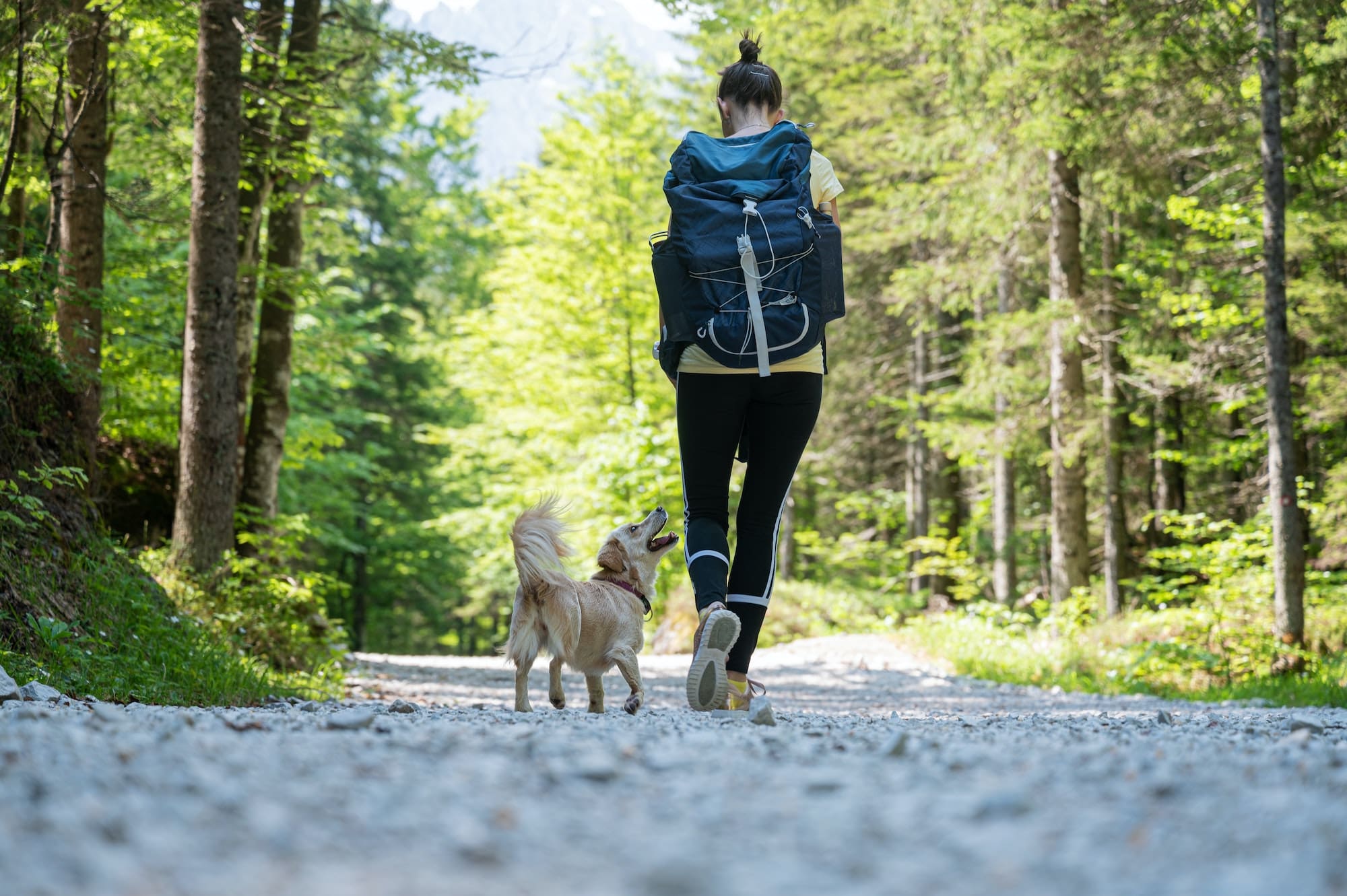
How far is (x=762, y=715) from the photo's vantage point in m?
3.66

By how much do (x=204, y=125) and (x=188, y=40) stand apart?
9.25ft

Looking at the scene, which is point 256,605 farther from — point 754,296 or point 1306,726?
point 1306,726

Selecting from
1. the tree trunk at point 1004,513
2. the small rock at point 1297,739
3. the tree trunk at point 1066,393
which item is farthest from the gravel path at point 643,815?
the tree trunk at point 1004,513

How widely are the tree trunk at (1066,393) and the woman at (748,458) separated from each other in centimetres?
916

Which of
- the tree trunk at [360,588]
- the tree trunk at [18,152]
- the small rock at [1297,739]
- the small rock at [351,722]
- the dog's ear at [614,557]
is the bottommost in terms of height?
the tree trunk at [360,588]

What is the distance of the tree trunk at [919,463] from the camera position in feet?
63.1

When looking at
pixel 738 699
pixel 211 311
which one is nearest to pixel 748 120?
pixel 738 699

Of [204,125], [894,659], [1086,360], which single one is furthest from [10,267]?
[1086,360]

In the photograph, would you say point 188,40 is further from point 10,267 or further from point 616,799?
point 616,799

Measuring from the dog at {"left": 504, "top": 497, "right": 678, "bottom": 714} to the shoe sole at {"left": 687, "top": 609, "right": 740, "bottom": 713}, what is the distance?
24.4 inches

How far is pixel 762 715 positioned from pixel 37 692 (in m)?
2.70

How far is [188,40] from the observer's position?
9688 millimetres

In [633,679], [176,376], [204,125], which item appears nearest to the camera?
[633,679]

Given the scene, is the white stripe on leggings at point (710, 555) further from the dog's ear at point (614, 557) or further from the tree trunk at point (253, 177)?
the tree trunk at point (253, 177)
